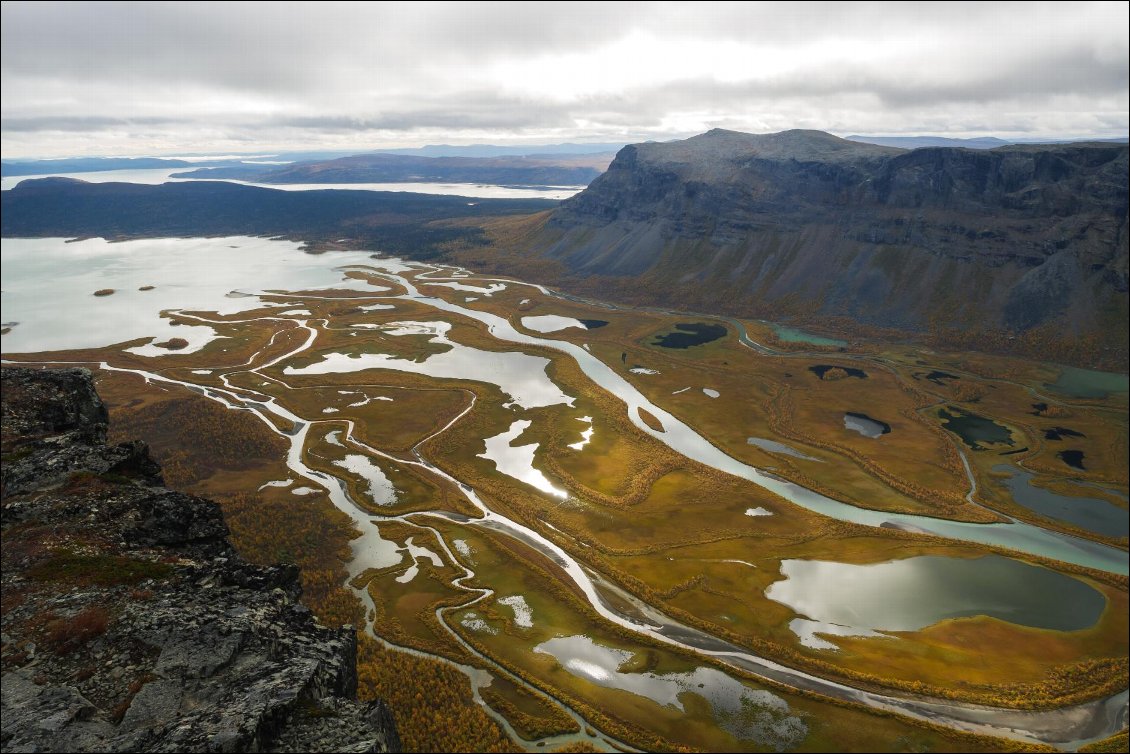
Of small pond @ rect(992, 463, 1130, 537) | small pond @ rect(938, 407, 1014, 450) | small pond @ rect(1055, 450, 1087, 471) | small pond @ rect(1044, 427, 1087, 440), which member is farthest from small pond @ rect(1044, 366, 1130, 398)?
small pond @ rect(992, 463, 1130, 537)

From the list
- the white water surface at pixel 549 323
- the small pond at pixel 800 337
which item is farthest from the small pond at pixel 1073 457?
the white water surface at pixel 549 323

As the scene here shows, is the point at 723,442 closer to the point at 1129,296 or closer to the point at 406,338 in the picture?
the point at 406,338

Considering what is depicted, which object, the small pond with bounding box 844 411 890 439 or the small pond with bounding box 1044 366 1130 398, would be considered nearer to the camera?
the small pond with bounding box 844 411 890 439

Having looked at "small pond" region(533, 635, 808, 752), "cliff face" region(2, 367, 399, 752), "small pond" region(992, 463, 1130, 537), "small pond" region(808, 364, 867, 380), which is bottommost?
"small pond" region(533, 635, 808, 752)

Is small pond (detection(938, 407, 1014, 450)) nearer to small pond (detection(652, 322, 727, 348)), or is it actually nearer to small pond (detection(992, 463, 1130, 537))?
small pond (detection(992, 463, 1130, 537))

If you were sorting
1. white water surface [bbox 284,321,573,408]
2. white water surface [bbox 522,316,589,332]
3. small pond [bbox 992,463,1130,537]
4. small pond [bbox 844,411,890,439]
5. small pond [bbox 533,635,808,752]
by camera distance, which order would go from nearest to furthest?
small pond [bbox 533,635,808,752] → small pond [bbox 992,463,1130,537] → small pond [bbox 844,411,890,439] → white water surface [bbox 284,321,573,408] → white water surface [bbox 522,316,589,332]

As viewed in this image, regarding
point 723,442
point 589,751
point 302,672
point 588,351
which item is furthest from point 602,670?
point 588,351

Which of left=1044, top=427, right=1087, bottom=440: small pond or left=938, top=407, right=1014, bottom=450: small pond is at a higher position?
left=1044, top=427, right=1087, bottom=440: small pond

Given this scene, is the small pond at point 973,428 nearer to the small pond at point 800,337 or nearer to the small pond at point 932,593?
the small pond at point 932,593
